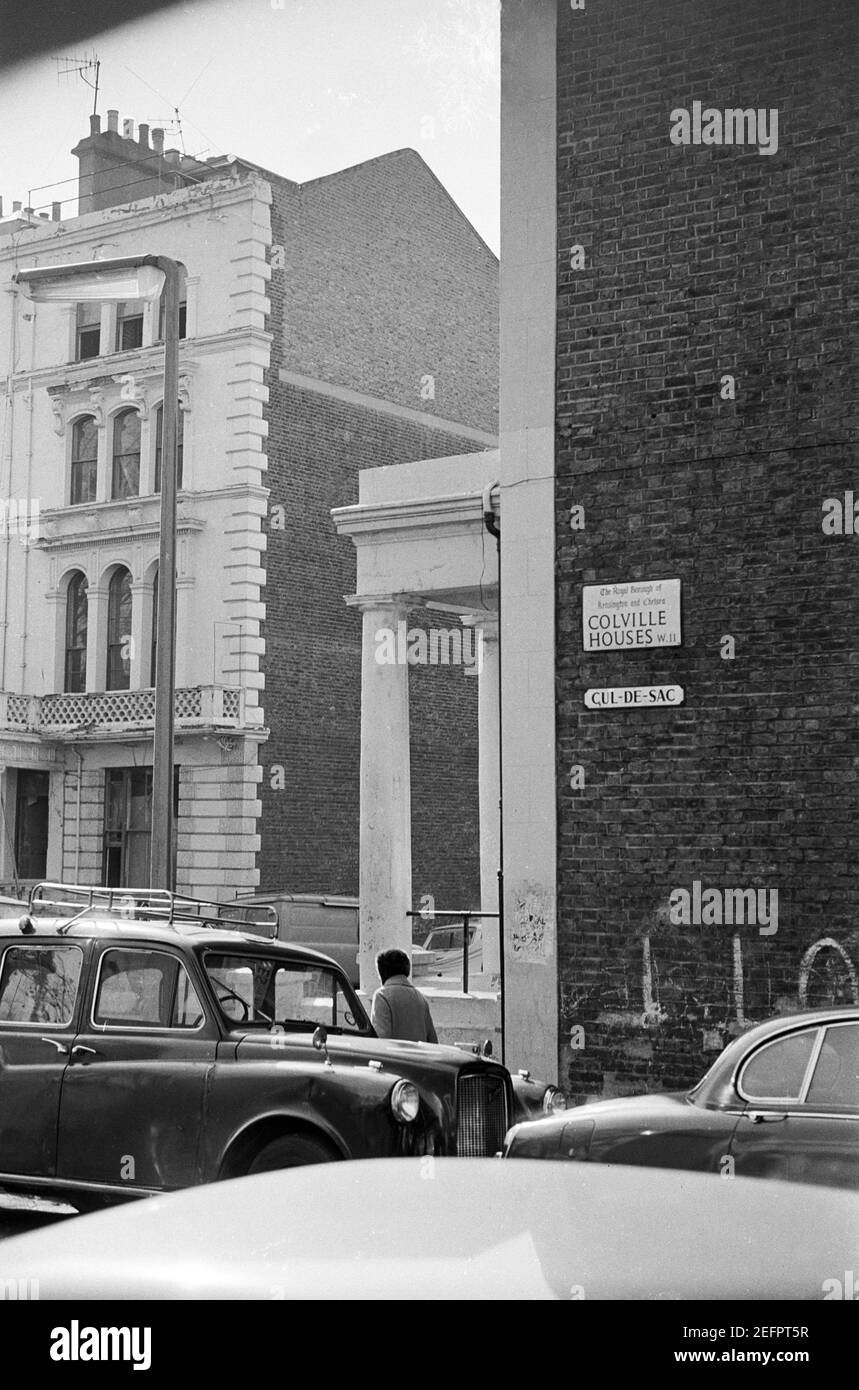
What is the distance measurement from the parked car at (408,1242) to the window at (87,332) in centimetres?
1827

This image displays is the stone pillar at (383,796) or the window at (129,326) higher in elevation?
the window at (129,326)

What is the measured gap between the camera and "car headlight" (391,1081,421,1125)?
4746 mm

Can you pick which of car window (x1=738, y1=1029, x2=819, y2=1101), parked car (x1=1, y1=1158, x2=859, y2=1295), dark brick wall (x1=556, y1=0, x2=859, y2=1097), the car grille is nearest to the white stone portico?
dark brick wall (x1=556, y1=0, x2=859, y2=1097)

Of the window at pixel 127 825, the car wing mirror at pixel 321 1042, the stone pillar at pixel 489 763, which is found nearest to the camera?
the car wing mirror at pixel 321 1042

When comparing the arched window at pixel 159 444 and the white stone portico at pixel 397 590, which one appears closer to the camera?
the white stone portico at pixel 397 590

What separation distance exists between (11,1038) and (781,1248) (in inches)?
140

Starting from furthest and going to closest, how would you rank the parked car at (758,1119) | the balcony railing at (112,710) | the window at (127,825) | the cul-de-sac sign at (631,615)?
the balcony railing at (112,710) → the window at (127,825) → the cul-de-sac sign at (631,615) → the parked car at (758,1119)

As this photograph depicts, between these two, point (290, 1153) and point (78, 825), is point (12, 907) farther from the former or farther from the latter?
point (78, 825)

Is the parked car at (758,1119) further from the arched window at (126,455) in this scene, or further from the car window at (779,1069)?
the arched window at (126,455)

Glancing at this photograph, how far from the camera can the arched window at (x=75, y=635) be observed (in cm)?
1889

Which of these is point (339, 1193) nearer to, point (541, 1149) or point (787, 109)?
point (541, 1149)

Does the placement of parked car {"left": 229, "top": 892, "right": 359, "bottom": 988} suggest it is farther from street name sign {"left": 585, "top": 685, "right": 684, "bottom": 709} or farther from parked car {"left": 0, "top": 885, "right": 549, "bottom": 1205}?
parked car {"left": 0, "top": 885, "right": 549, "bottom": 1205}

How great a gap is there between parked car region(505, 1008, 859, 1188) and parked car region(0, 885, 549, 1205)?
66 cm

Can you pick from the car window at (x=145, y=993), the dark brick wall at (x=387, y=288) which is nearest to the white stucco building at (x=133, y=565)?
the dark brick wall at (x=387, y=288)
